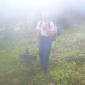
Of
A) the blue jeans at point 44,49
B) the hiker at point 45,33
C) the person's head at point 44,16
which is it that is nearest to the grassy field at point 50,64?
the blue jeans at point 44,49

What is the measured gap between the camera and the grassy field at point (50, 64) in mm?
7902

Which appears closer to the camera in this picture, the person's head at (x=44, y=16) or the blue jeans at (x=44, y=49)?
the person's head at (x=44, y=16)

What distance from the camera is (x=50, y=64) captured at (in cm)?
942

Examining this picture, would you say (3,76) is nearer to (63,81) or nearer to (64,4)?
(63,81)

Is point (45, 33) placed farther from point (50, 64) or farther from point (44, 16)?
point (50, 64)

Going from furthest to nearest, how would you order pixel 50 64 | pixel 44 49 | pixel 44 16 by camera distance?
pixel 50 64 → pixel 44 49 → pixel 44 16

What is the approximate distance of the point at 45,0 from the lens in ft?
67.2

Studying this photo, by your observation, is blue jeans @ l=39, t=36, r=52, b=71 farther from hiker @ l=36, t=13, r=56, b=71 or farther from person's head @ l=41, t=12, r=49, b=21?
person's head @ l=41, t=12, r=49, b=21

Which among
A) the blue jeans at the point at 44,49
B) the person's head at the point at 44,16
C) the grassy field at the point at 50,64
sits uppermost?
the person's head at the point at 44,16

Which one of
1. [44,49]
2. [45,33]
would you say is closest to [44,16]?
[45,33]

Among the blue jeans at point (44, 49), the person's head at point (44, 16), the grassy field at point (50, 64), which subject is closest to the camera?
the grassy field at point (50, 64)

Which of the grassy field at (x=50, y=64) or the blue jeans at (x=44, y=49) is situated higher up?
the blue jeans at (x=44, y=49)

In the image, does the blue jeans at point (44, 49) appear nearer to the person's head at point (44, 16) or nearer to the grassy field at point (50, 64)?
the grassy field at point (50, 64)

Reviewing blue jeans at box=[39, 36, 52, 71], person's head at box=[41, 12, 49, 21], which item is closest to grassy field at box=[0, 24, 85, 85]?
blue jeans at box=[39, 36, 52, 71]
